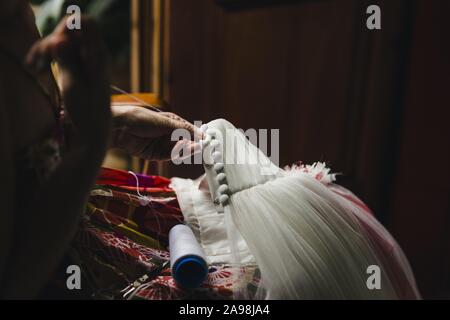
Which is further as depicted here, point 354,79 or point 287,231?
point 354,79

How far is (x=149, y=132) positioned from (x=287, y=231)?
224mm

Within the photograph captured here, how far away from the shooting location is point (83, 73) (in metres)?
0.37

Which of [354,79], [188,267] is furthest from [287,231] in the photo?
[354,79]

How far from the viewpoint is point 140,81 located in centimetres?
155

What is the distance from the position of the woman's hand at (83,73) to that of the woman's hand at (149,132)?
158 mm

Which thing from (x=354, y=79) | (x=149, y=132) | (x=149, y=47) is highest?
(x=149, y=47)

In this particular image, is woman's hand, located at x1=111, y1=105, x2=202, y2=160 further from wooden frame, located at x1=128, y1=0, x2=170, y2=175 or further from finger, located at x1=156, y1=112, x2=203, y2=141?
wooden frame, located at x1=128, y1=0, x2=170, y2=175

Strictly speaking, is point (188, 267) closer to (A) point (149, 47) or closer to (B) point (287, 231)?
(B) point (287, 231)

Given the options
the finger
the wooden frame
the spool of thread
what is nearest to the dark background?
the wooden frame

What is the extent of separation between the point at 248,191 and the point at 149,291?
0.17 metres

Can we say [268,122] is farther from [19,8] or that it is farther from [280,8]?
[19,8]

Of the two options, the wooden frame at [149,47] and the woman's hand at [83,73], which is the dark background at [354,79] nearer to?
the wooden frame at [149,47]

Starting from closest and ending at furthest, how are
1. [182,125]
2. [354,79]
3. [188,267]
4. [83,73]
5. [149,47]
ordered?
[83,73], [188,267], [182,125], [354,79], [149,47]

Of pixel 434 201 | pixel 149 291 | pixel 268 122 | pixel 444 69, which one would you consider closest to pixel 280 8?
pixel 268 122
